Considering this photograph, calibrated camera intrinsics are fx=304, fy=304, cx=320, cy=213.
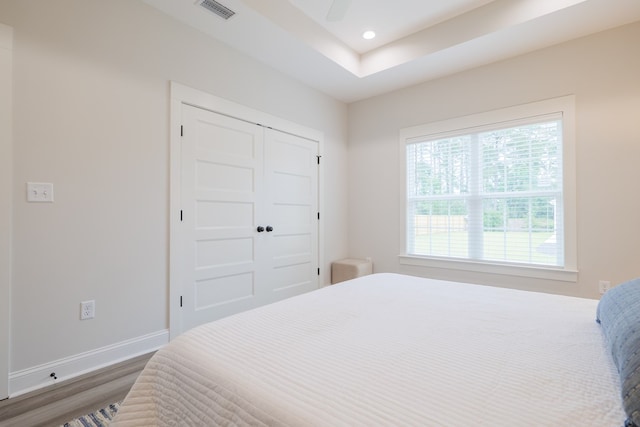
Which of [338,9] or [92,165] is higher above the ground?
[338,9]

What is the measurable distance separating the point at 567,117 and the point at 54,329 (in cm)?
437

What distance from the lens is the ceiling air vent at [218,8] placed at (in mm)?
2310

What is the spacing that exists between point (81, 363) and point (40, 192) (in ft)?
3.78

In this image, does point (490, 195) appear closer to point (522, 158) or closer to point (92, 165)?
point (522, 158)

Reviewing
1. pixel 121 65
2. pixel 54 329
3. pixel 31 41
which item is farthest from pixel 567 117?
pixel 54 329

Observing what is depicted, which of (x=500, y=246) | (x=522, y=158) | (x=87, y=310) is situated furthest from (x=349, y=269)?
(x=87, y=310)

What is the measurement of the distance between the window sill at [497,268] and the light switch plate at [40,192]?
11.2ft

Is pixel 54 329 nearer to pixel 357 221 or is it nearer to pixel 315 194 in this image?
pixel 315 194

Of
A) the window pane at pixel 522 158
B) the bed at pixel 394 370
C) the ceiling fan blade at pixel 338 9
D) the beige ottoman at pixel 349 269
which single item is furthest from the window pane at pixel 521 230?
the ceiling fan blade at pixel 338 9

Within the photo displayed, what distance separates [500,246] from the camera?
3.19 m

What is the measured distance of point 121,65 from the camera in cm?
222

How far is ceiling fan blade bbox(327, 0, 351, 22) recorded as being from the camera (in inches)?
74.9

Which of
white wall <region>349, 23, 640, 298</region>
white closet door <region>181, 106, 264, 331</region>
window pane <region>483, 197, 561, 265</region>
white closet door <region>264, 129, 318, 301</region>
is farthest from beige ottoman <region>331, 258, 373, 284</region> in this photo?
window pane <region>483, 197, 561, 265</region>

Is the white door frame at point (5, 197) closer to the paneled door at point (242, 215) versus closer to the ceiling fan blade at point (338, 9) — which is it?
the paneled door at point (242, 215)
